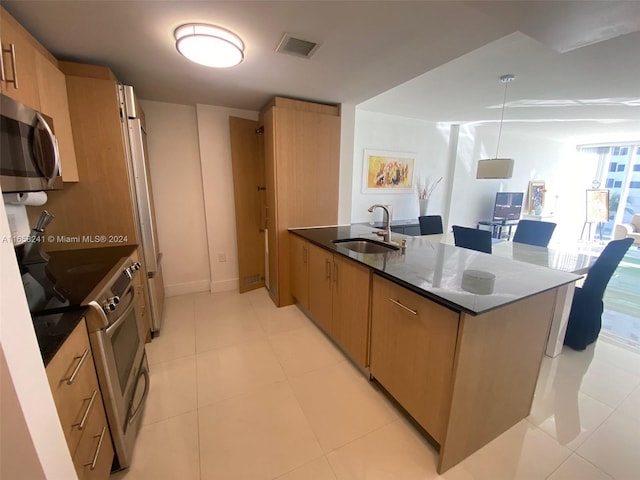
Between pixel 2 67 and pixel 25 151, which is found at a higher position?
pixel 2 67

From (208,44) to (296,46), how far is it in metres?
0.53

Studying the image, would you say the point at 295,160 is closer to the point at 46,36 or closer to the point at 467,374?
the point at 46,36

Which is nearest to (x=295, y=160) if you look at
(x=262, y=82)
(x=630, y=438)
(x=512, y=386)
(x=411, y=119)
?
(x=262, y=82)

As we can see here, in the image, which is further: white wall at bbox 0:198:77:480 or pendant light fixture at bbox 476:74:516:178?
pendant light fixture at bbox 476:74:516:178

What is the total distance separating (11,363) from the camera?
551 mm

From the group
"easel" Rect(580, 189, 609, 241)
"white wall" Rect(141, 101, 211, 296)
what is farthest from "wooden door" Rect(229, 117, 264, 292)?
"easel" Rect(580, 189, 609, 241)

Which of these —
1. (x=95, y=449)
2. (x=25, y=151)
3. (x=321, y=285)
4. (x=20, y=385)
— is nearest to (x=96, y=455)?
(x=95, y=449)

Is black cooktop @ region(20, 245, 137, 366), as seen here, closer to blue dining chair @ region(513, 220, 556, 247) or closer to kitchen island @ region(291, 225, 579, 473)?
kitchen island @ region(291, 225, 579, 473)

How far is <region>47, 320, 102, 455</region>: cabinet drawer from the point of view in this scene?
83 centimetres

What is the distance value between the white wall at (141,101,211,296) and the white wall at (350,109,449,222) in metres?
2.13

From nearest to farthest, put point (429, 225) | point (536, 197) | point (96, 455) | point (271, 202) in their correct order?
point (96, 455), point (271, 202), point (429, 225), point (536, 197)

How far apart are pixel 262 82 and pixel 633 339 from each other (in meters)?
4.04

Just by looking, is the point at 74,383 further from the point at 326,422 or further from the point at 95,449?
the point at 326,422

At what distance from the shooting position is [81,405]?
960 mm
